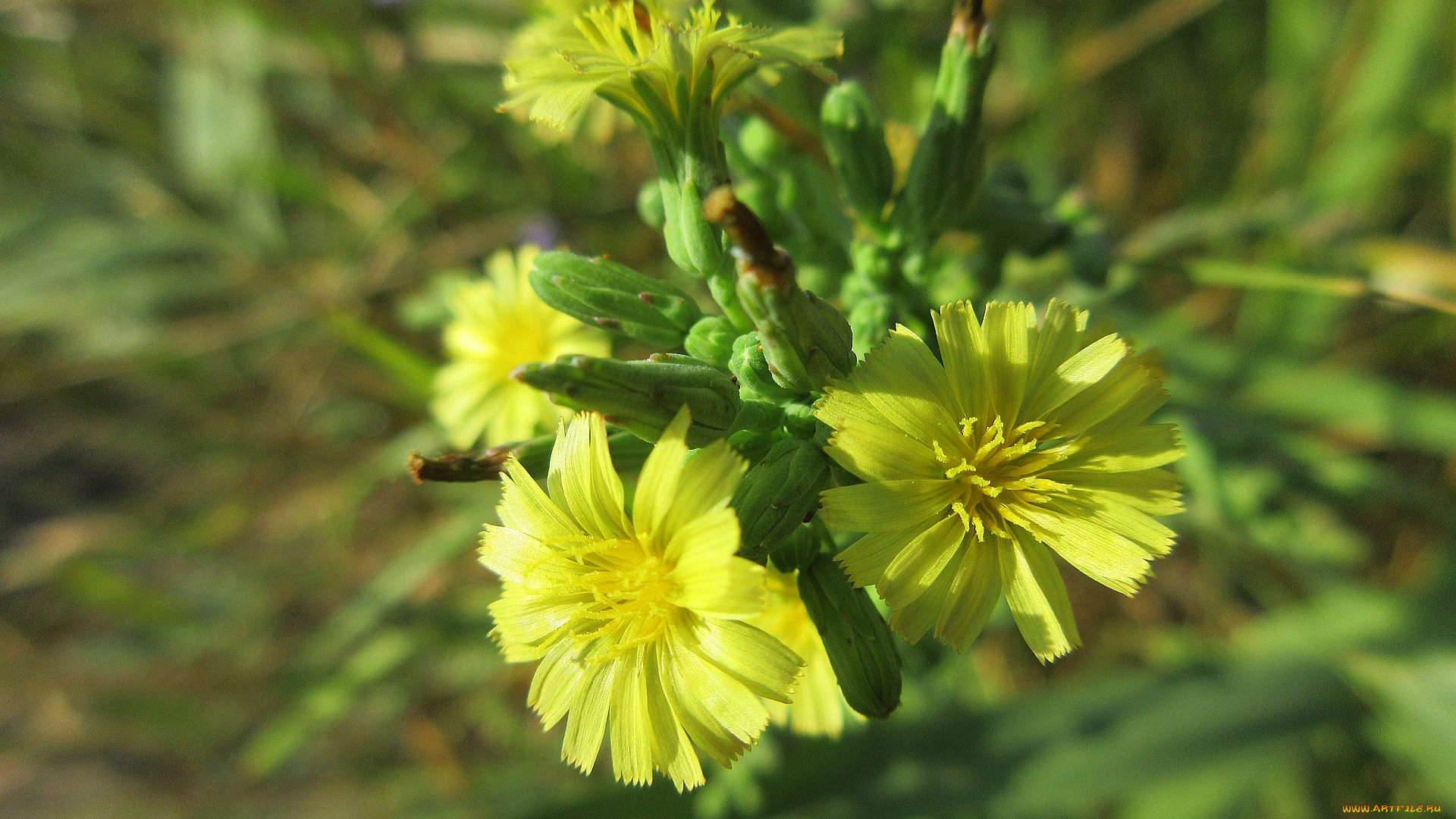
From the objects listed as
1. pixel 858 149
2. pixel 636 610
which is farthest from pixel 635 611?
pixel 858 149

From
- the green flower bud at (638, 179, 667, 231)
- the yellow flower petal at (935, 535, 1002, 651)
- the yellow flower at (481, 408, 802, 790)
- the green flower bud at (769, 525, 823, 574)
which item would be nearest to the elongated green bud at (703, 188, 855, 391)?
the yellow flower at (481, 408, 802, 790)

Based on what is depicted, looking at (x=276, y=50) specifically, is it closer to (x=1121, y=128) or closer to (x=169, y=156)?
(x=169, y=156)

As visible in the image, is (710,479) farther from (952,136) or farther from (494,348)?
(494,348)

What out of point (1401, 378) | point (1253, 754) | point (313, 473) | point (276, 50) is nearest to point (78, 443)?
point (313, 473)

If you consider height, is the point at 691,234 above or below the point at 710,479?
above

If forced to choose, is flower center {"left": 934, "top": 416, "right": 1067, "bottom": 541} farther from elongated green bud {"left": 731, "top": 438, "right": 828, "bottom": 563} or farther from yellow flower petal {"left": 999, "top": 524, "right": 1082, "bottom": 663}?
elongated green bud {"left": 731, "top": 438, "right": 828, "bottom": 563}

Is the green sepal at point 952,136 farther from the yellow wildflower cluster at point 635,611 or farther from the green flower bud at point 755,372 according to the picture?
the yellow wildflower cluster at point 635,611
